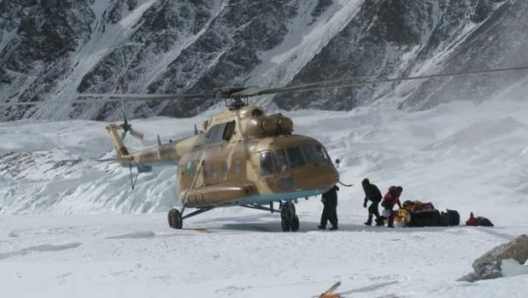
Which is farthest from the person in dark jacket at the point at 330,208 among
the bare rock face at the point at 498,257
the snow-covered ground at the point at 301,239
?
the bare rock face at the point at 498,257

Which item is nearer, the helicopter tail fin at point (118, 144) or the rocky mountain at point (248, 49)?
the helicopter tail fin at point (118, 144)

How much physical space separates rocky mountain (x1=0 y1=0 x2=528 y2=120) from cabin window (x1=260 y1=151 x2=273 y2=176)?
220ft

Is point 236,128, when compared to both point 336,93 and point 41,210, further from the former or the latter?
point 336,93

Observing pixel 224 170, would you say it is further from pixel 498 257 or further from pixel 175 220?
pixel 498 257

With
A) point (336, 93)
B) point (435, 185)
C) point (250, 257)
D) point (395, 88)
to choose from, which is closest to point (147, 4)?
point (336, 93)

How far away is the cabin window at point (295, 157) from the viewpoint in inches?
519

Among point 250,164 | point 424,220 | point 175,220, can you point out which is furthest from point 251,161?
point 424,220

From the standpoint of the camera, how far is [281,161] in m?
13.2

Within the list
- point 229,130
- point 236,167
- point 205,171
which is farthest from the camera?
point 205,171

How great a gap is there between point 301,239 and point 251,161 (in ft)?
9.45

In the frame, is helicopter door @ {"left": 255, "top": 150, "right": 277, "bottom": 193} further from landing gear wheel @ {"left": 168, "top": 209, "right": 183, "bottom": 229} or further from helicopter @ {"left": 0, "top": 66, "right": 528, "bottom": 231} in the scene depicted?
landing gear wheel @ {"left": 168, "top": 209, "right": 183, "bottom": 229}

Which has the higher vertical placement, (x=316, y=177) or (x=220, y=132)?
(x=220, y=132)

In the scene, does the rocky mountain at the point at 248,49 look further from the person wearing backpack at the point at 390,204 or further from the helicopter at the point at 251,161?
the person wearing backpack at the point at 390,204

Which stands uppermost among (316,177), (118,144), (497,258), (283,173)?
(118,144)
